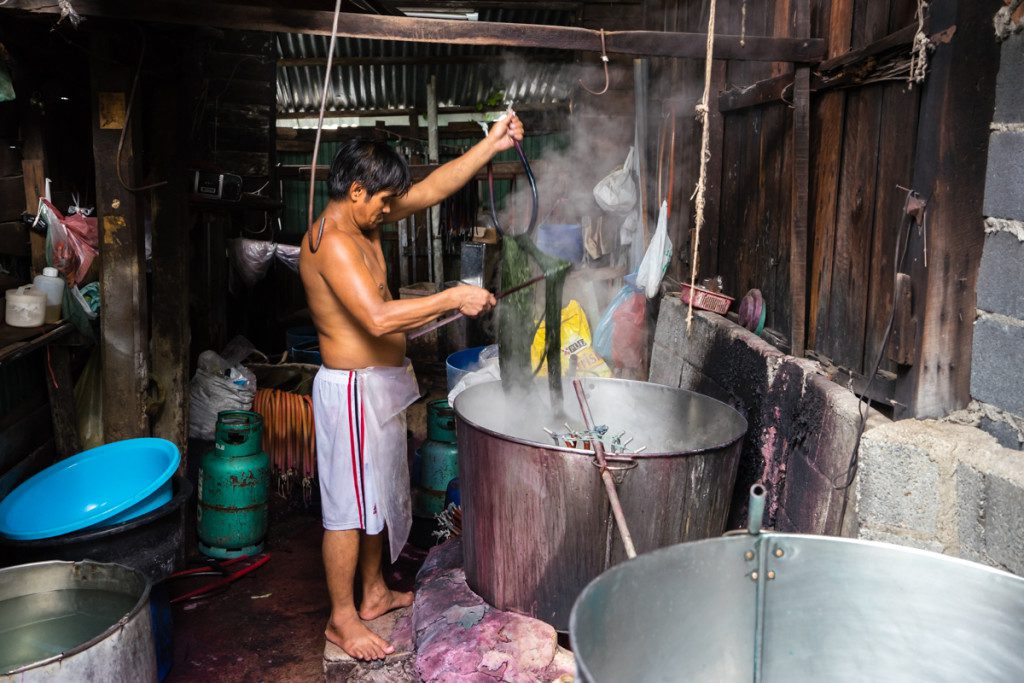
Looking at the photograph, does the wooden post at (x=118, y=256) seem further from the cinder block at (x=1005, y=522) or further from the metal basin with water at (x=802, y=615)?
the cinder block at (x=1005, y=522)

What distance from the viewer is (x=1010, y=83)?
8.14 feet

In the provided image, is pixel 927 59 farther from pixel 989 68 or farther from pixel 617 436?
pixel 617 436

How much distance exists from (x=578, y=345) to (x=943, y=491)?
342 cm

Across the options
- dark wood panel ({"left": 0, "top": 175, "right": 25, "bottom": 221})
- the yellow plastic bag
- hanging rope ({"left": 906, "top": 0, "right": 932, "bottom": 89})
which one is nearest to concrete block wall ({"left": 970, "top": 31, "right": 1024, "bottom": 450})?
hanging rope ({"left": 906, "top": 0, "right": 932, "bottom": 89})

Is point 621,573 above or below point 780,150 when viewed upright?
below

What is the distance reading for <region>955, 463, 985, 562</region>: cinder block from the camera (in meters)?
2.47

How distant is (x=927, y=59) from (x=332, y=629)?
3.80 meters

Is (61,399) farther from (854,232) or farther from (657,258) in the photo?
(854,232)

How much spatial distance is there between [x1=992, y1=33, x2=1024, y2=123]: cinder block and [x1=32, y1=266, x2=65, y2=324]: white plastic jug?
16.5 feet

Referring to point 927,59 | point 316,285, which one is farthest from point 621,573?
point 316,285

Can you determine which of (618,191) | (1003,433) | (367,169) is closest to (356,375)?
(367,169)

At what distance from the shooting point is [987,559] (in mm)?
2449

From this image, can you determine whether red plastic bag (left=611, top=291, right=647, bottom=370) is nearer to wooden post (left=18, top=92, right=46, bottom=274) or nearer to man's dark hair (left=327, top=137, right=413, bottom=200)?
man's dark hair (left=327, top=137, right=413, bottom=200)

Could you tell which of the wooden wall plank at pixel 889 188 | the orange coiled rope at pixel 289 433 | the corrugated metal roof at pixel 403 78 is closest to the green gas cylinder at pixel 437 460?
the orange coiled rope at pixel 289 433
